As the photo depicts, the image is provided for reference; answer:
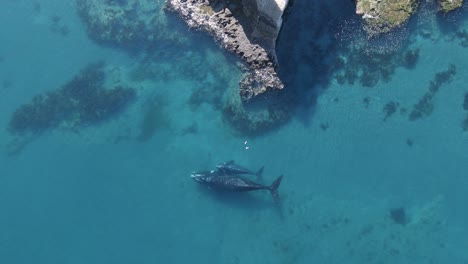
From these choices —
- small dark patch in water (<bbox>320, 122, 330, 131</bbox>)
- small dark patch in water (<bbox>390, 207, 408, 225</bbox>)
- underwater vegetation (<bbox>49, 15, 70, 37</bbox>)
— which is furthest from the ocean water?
underwater vegetation (<bbox>49, 15, 70, 37</bbox>)

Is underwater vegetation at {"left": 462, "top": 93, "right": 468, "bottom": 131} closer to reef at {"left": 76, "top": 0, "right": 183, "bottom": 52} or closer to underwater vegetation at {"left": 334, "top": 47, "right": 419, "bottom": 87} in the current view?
underwater vegetation at {"left": 334, "top": 47, "right": 419, "bottom": 87}

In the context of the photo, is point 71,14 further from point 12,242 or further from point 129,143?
point 12,242

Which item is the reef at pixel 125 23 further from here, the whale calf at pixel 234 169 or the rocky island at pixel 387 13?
the rocky island at pixel 387 13

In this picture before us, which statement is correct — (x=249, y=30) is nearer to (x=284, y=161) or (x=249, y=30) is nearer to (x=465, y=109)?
(x=284, y=161)

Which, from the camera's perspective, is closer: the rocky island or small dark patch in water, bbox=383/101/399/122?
small dark patch in water, bbox=383/101/399/122

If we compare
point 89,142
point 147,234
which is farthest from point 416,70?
point 89,142

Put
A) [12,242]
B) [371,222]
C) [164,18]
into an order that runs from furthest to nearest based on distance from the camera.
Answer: [164,18], [12,242], [371,222]
